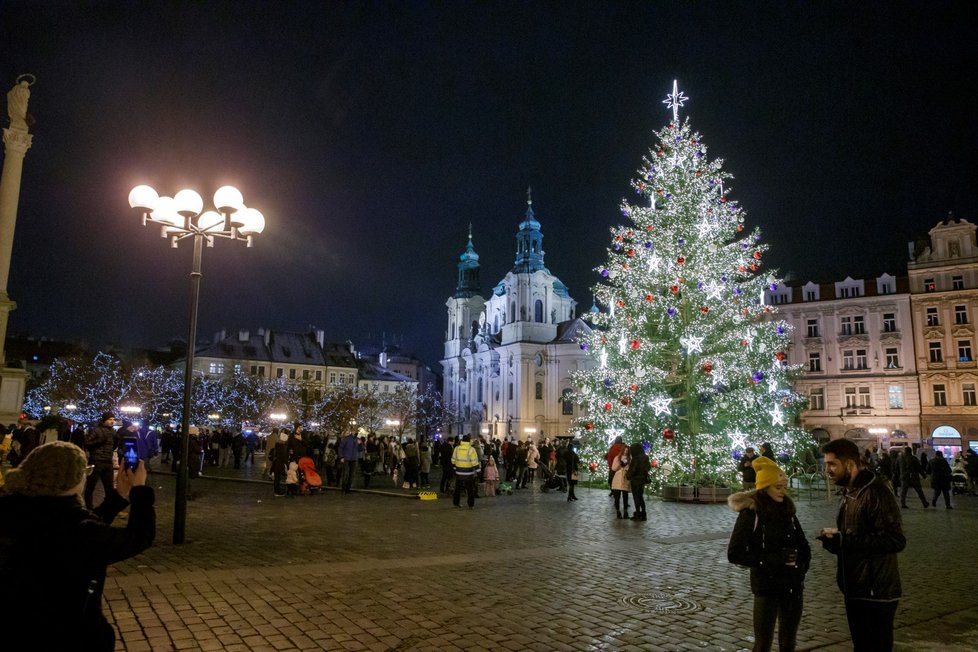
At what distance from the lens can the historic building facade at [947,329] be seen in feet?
169

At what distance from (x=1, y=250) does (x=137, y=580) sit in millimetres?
18694

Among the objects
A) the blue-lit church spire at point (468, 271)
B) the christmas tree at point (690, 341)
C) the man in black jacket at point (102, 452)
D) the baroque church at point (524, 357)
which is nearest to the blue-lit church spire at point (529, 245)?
the baroque church at point (524, 357)

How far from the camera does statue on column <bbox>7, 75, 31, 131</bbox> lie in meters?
23.0

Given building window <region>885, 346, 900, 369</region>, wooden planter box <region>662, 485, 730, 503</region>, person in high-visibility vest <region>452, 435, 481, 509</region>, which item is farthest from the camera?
building window <region>885, 346, 900, 369</region>

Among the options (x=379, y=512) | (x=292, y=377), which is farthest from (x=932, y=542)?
(x=292, y=377)

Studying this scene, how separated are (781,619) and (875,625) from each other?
2.39ft

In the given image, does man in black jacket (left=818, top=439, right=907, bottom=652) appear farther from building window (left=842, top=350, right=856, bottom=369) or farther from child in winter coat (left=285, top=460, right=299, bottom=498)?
building window (left=842, top=350, right=856, bottom=369)

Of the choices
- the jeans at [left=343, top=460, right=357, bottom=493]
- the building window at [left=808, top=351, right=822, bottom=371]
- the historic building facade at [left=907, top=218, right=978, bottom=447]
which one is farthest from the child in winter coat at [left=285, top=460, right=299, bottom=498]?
the historic building facade at [left=907, top=218, right=978, bottom=447]

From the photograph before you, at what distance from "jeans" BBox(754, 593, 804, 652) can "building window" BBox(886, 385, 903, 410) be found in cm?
5780

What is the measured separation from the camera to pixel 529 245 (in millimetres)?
92875

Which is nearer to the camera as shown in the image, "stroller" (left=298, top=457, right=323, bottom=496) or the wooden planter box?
"stroller" (left=298, top=457, right=323, bottom=496)

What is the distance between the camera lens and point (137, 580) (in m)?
8.13

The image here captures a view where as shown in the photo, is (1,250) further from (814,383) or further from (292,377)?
(292,377)

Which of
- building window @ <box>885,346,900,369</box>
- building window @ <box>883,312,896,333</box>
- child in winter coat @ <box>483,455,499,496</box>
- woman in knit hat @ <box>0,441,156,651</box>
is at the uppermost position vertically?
building window @ <box>883,312,896,333</box>
